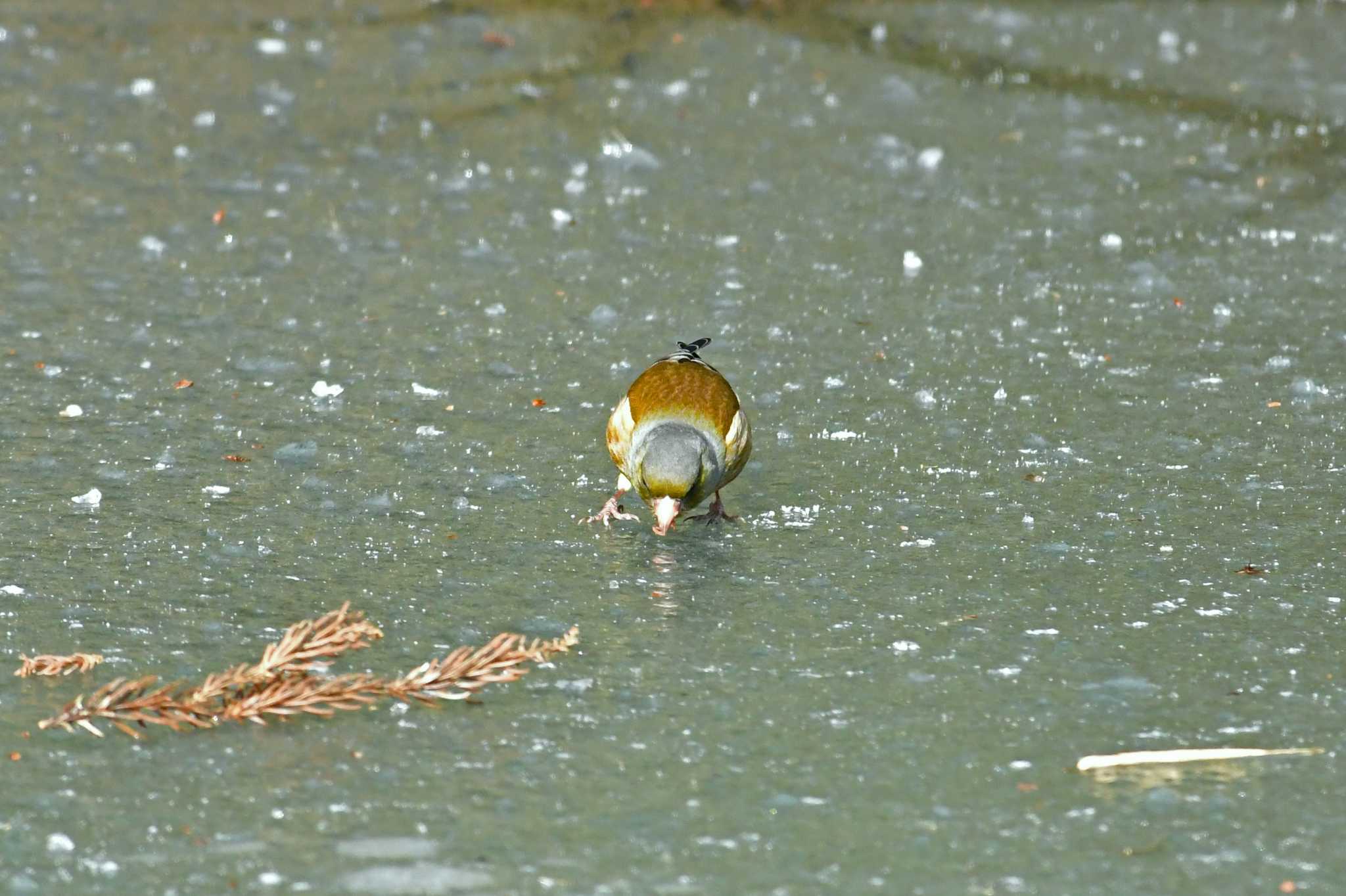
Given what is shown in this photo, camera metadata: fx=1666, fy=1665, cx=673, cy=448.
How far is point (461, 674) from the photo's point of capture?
3375 millimetres

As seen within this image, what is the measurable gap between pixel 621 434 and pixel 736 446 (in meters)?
0.31

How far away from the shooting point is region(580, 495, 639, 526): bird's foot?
438 cm

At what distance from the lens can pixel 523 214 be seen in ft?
22.0

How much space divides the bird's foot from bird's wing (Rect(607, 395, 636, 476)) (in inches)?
3.6

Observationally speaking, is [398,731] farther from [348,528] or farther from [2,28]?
[2,28]

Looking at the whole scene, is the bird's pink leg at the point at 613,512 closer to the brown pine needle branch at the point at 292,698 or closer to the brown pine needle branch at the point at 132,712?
the brown pine needle branch at the point at 292,698

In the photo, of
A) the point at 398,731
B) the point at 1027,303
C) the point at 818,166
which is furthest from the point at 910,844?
the point at 818,166

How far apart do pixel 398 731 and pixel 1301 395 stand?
325 centimetres

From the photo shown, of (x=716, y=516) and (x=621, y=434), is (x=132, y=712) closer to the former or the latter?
(x=621, y=434)

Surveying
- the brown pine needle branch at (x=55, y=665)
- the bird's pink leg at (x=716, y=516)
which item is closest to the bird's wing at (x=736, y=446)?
the bird's pink leg at (x=716, y=516)

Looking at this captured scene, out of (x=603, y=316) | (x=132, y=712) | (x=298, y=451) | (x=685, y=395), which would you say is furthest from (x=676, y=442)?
(x=603, y=316)

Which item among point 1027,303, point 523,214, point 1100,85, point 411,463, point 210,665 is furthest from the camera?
point 1100,85

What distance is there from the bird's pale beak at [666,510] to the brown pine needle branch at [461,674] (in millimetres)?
767

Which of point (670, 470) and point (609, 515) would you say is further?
point (609, 515)
